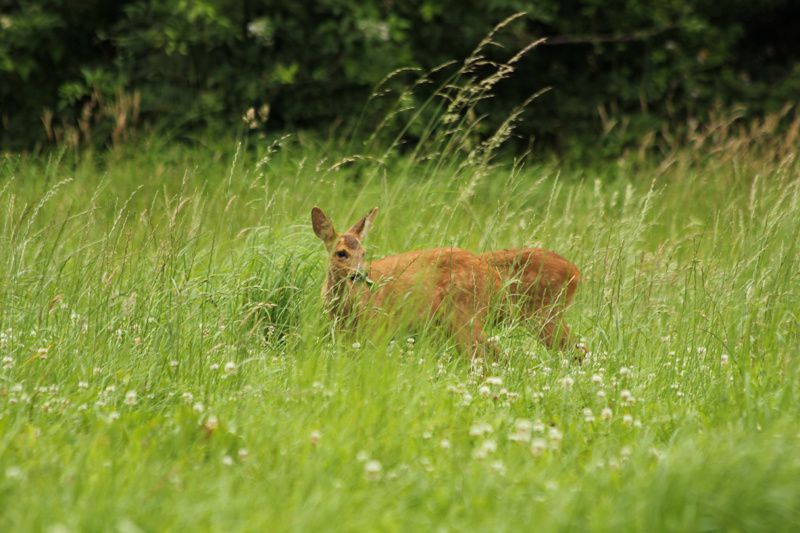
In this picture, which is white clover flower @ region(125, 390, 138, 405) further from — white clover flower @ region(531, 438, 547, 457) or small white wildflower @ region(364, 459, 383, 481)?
white clover flower @ region(531, 438, 547, 457)

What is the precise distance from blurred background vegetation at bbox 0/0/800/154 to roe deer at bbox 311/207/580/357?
4460mm

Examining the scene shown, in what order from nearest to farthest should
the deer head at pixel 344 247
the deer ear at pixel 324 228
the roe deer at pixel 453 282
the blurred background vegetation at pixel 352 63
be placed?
the roe deer at pixel 453 282
the deer head at pixel 344 247
the deer ear at pixel 324 228
the blurred background vegetation at pixel 352 63

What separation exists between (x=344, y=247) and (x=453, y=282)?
562 mm

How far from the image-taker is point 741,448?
11.0 feet

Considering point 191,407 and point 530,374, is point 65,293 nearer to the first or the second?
point 191,407

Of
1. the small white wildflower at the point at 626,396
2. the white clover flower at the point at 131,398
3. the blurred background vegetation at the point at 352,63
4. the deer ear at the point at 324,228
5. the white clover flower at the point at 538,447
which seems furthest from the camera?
the blurred background vegetation at the point at 352,63

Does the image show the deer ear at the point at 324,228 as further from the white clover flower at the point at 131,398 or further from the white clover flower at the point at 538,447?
the white clover flower at the point at 538,447

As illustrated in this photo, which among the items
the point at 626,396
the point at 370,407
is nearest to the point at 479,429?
the point at 370,407

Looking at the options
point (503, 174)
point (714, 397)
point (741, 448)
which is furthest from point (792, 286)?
point (503, 174)

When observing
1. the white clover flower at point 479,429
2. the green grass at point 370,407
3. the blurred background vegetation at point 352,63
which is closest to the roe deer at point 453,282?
the green grass at point 370,407

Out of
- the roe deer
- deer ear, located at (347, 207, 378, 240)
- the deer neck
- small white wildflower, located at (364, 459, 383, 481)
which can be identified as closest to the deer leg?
the roe deer

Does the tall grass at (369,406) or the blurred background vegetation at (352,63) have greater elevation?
the tall grass at (369,406)

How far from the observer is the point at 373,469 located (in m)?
3.19

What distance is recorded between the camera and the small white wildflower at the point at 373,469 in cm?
320
